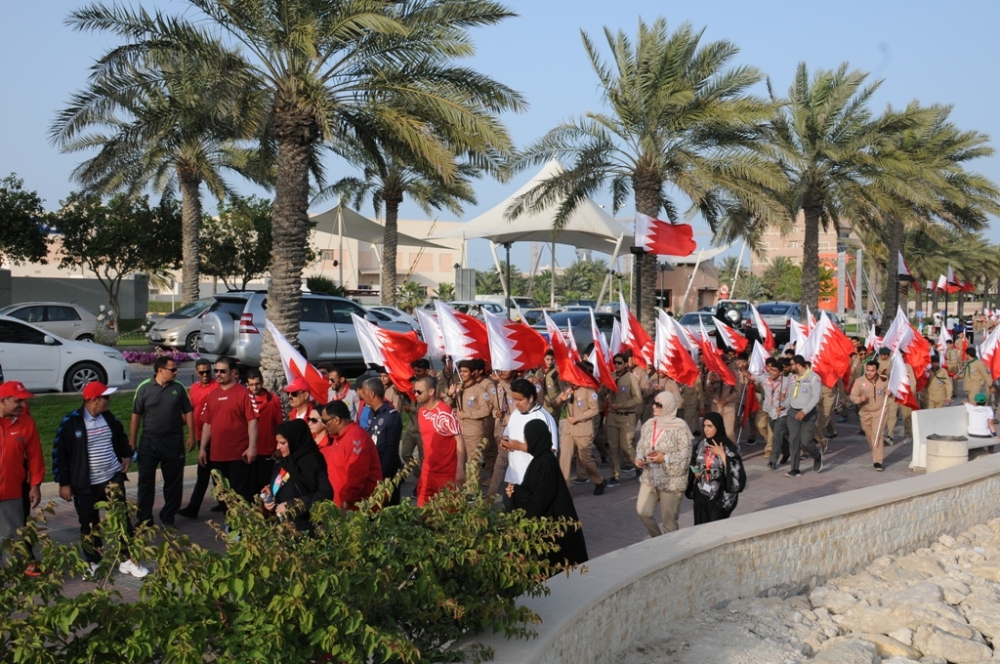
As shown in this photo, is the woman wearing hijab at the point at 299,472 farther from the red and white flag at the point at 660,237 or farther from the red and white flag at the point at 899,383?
the red and white flag at the point at 660,237

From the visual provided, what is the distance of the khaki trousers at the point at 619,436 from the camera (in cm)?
1262

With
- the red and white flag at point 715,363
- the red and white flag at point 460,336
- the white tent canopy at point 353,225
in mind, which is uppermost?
the white tent canopy at point 353,225

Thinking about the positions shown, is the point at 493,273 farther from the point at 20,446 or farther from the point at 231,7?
the point at 20,446

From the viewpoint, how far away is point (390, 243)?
3250cm

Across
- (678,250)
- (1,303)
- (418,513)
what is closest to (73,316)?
(1,303)

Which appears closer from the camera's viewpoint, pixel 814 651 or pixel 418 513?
pixel 418 513

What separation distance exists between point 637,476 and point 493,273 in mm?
76388

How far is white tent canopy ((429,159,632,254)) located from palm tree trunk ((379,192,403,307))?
9.55 feet

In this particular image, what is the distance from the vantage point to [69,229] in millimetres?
32969

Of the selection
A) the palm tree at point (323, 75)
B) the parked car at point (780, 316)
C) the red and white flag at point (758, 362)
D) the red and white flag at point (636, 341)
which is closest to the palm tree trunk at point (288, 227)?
the palm tree at point (323, 75)

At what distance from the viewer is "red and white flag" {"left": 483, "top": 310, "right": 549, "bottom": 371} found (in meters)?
12.0

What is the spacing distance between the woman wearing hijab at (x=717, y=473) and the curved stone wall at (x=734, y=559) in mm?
206

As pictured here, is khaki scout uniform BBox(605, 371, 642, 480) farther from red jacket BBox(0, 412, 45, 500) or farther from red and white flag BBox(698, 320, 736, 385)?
red jacket BBox(0, 412, 45, 500)

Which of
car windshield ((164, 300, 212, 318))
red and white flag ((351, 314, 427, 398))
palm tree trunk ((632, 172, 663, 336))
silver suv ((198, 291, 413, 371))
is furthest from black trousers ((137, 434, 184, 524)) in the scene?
car windshield ((164, 300, 212, 318))
